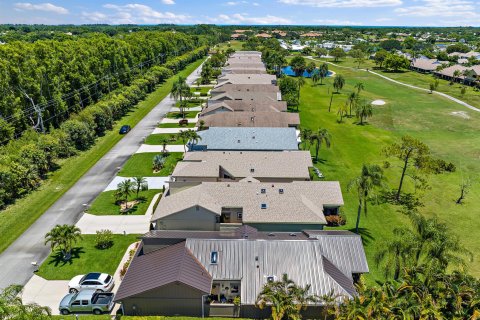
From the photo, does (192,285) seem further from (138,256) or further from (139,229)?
(139,229)

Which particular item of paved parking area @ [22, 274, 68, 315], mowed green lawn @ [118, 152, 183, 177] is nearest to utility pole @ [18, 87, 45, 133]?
mowed green lawn @ [118, 152, 183, 177]

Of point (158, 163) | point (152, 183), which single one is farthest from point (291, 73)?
point (152, 183)

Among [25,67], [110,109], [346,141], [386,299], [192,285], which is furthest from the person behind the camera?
[110,109]

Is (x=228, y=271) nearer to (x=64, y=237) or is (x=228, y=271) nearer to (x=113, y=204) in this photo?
(x=64, y=237)

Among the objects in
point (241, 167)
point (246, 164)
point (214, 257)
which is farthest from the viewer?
point (246, 164)

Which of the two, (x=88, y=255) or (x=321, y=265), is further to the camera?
(x=88, y=255)

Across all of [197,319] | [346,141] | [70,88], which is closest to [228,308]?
[197,319]

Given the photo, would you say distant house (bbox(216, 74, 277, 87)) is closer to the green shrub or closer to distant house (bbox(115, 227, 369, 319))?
the green shrub

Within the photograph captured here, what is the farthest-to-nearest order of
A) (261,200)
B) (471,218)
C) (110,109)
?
(110,109)
(471,218)
(261,200)
